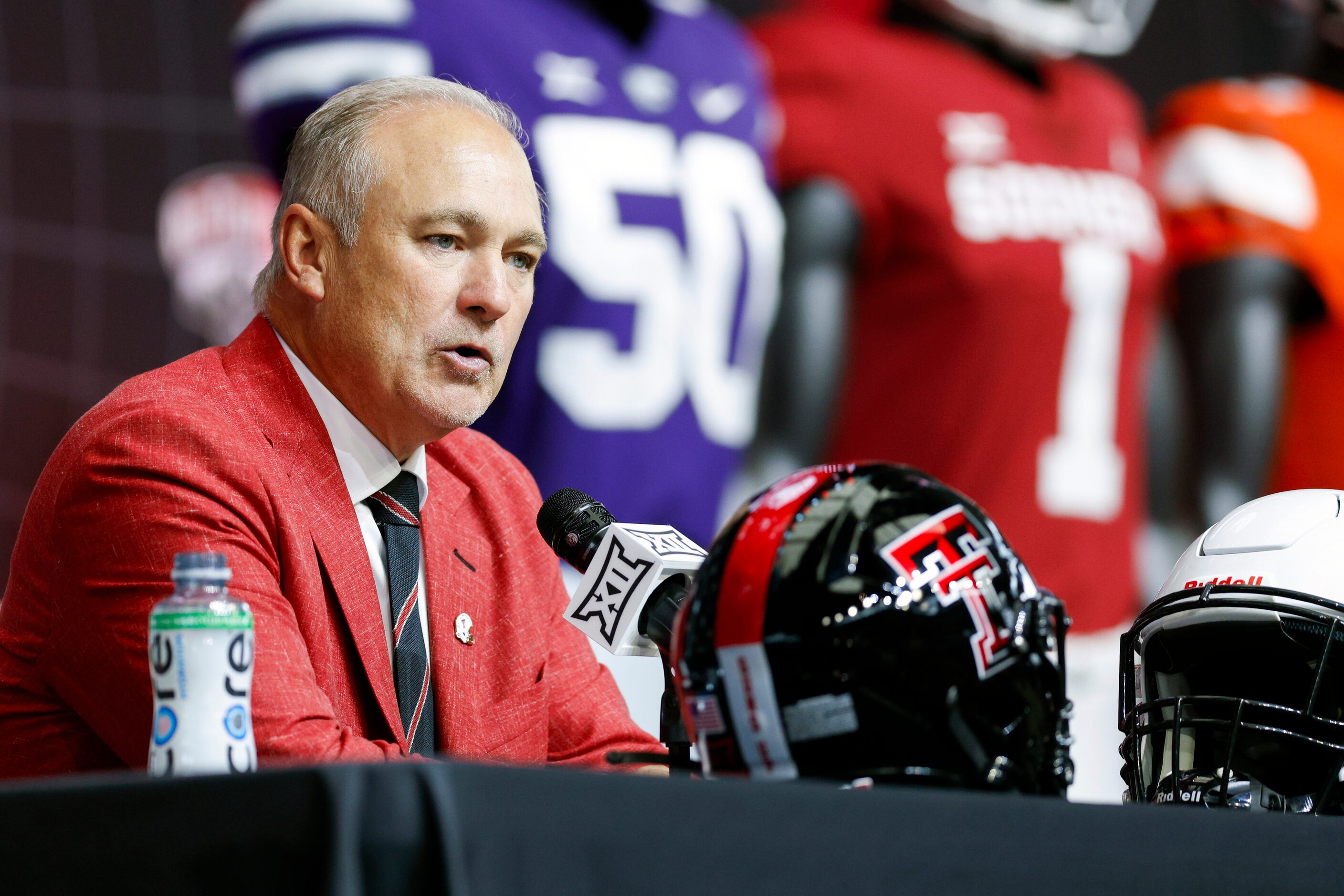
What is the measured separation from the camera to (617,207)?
2.53 metres

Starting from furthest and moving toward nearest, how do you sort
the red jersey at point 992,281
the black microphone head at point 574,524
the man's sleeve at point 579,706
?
the red jersey at point 992,281
the man's sleeve at point 579,706
the black microphone head at point 574,524

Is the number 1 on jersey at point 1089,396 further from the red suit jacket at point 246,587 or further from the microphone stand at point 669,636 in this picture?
the microphone stand at point 669,636

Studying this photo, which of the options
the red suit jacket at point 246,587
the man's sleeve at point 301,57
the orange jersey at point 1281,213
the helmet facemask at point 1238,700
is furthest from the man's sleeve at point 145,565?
the orange jersey at point 1281,213

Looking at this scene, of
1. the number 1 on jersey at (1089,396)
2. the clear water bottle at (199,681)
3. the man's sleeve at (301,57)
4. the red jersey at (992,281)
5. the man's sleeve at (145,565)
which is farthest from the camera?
the number 1 on jersey at (1089,396)

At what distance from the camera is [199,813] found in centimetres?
57

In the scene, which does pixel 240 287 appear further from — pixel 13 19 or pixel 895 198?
pixel 895 198

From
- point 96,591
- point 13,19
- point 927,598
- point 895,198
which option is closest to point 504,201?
point 96,591

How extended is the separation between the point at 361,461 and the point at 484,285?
201 mm

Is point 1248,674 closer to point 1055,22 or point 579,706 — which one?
point 579,706

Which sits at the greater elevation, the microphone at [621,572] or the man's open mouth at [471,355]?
the man's open mouth at [471,355]

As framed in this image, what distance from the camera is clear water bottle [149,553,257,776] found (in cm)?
81

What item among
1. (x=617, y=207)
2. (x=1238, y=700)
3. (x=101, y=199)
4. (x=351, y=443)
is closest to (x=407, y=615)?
(x=351, y=443)

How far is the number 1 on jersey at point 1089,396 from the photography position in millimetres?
3059

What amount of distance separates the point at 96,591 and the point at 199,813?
0.57 m
